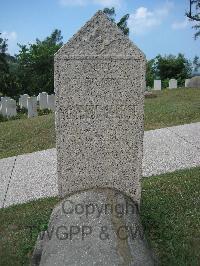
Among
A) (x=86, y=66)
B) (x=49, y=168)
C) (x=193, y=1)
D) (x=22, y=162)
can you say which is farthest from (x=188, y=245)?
(x=193, y=1)

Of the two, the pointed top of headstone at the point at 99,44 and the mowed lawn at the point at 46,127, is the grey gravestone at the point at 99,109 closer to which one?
the pointed top of headstone at the point at 99,44

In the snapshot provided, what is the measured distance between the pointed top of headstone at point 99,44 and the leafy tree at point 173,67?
75.9ft

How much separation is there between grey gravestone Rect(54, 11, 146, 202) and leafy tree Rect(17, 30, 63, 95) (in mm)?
23392

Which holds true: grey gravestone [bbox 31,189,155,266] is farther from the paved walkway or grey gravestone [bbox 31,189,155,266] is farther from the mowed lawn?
the mowed lawn

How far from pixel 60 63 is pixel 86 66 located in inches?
9.7

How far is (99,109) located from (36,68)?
26547 mm

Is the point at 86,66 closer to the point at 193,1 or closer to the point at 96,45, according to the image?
the point at 96,45

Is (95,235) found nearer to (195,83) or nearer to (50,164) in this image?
(50,164)

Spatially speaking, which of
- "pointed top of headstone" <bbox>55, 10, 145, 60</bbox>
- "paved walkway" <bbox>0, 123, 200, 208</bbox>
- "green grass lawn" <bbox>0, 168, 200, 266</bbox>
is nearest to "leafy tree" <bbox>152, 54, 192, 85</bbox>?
"paved walkway" <bbox>0, 123, 200, 208</bbox>

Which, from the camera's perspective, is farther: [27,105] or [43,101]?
[43,101]

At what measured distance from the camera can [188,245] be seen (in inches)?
161

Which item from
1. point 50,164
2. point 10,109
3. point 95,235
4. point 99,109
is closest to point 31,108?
point 10,109

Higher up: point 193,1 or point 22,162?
point 193,1

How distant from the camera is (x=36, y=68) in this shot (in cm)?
2983
